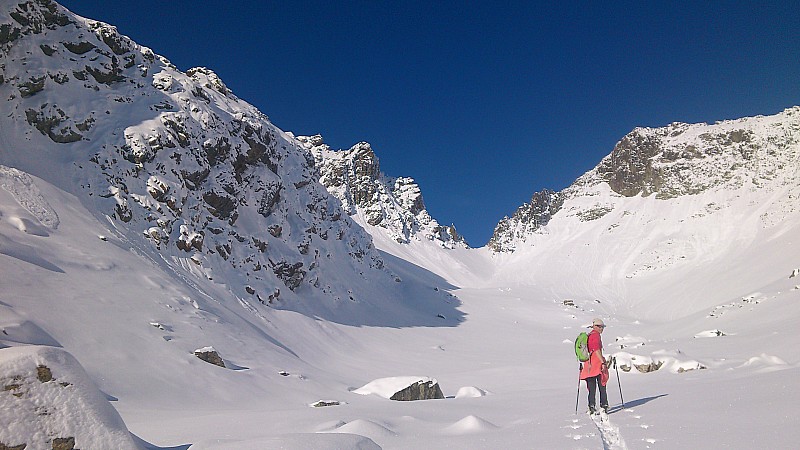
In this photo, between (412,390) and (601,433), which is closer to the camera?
(601,433)

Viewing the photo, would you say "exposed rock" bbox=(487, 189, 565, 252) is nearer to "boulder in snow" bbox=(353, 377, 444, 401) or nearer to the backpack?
"boulder in snow" bbox=(353, 377, 444, 401)

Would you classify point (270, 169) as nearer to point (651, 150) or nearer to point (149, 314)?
point (149, 314)

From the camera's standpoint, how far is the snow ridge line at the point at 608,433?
7105 mm

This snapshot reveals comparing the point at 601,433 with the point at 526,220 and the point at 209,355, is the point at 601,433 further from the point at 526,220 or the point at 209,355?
the point at 526,220

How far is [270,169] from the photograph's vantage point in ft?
139

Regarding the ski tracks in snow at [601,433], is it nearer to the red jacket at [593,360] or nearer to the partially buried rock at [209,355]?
the red jacket at [593,360]

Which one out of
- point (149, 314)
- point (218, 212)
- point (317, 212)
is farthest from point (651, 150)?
point (149, 314)

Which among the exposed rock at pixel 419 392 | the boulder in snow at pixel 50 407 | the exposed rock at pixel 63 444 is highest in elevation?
the exposed rock at pixel 419 392

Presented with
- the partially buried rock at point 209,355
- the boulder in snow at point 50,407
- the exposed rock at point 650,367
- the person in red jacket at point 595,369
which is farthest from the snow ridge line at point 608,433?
the partially buried rock at point 209,355

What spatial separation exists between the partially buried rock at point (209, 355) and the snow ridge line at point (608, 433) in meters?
15.2

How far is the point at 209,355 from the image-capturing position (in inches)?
739

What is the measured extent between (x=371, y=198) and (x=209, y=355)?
302ft

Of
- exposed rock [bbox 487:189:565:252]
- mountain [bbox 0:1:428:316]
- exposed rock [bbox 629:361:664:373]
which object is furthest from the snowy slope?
exposed rock [bbox 487:189:565:252]

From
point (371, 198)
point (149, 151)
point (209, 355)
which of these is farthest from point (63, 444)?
point (371, 198)
